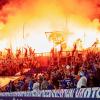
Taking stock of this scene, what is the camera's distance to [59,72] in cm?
1342

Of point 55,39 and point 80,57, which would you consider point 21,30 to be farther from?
point 80,57

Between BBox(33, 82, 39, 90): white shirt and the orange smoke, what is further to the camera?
the orange smoke

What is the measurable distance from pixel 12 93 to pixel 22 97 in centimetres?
102

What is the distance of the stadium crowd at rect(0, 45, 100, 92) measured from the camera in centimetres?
1213

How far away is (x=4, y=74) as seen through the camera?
15516 mm

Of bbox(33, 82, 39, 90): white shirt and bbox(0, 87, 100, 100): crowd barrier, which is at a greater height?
bbox(33, 82, 39, 90): white shirt

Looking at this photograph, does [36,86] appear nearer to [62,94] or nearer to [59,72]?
[59,72]

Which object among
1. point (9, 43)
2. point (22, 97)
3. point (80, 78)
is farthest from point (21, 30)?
point (80, 78)

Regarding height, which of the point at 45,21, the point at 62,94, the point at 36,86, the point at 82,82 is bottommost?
the point at 62,94

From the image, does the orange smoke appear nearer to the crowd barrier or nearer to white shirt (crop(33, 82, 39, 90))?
white shirt (crop(33, 82, 39, 90))

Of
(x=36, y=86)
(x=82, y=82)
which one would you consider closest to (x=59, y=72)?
(x=36, y=86)

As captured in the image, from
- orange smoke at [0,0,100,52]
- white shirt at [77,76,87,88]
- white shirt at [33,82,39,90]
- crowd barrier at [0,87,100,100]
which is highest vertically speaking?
orange smoke at [0,0,100,52]

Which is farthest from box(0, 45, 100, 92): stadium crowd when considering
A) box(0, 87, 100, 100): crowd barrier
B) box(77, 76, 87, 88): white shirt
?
box(0, 87, 100, 100): crowd barrier

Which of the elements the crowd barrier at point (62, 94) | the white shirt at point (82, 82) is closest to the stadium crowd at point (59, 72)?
the white shirt at point (82, 82)
